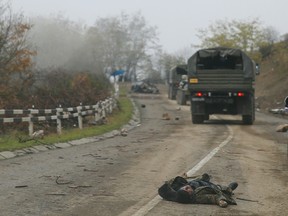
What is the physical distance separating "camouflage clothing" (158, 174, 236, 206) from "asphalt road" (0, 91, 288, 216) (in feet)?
0.51

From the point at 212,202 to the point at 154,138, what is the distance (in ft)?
36.5

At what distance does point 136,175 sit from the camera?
1043cm

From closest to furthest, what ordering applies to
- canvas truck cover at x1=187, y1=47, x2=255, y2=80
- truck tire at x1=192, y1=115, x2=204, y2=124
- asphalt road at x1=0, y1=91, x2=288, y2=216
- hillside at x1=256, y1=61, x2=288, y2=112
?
asphalt road at x1=0, y1=91, x2=288, y2=216 < canvas truck cover at x1=187, y1=47, x2=255, y2=80 < truck tire at x1=192, y1=115, x2=204, y2=124 < hillside at x1=256, y1=61, x2=288, y2=112

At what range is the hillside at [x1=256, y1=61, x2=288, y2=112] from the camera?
1818 inches

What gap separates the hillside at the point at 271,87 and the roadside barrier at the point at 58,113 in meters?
20.2

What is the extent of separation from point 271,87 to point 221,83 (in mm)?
34028

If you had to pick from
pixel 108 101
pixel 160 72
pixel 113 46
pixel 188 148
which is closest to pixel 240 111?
pixel 108 101

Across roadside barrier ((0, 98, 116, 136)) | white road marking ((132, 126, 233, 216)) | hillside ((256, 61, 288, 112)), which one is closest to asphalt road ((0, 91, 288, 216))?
white road marking ((132, 126, 233, 216))

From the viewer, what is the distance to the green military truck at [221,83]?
25500mm

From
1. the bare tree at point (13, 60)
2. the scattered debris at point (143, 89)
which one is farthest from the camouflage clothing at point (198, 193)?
the scattered debris at point (143, 89)

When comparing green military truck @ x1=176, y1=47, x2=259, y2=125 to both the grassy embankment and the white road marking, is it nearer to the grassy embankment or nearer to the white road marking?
the grassy embankment

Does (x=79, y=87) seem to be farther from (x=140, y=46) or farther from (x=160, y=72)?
(x=160, y=72)

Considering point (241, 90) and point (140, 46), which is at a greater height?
point (140, 46)

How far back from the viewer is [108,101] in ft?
95.0
